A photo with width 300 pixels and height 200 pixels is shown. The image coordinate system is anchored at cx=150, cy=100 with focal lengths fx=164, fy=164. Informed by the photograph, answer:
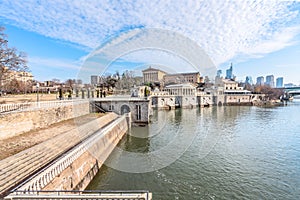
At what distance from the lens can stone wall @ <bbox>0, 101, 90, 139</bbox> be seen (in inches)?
350

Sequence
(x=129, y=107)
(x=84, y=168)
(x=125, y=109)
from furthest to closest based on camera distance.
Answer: (x=125, y=109), (x=129, y=107), (x=84, y=168)

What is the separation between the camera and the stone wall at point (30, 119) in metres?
8.88

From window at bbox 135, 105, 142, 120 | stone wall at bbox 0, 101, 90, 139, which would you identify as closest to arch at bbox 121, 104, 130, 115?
window at bbox 135, 105, 142, 120

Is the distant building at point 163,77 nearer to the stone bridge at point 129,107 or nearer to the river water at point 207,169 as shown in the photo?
the stone bridge at point 129,107

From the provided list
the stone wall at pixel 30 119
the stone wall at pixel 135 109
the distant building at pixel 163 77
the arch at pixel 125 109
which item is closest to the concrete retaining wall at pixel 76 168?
the stone wall at pixel 30 119

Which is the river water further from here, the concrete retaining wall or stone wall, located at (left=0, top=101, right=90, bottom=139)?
stone wall, located at (left=0, top=101, right=90, bottom=139)

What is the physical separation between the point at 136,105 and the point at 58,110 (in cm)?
1059

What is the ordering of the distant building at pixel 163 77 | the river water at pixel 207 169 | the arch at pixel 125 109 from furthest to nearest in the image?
the distant building at pixel 163 77
the arch at pixel 125 109
the river water at pixel 207 169

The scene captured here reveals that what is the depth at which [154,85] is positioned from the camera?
64812mm

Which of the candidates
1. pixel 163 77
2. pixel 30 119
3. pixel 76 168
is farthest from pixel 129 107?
pixel 163 77


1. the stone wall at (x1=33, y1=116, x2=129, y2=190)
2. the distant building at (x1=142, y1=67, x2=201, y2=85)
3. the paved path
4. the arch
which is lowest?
the stone wall at (x1=33, y1=116, x2=129, y2=190)

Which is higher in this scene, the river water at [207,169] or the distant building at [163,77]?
the distant building at [163,77]

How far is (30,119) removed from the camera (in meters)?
10.9

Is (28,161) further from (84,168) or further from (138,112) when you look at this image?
(138,112)
